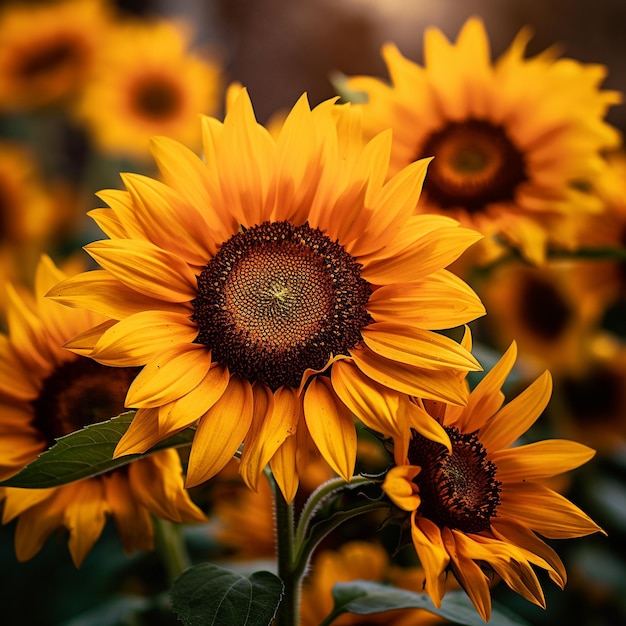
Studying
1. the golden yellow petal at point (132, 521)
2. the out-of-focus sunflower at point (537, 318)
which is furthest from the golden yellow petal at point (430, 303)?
the out-of-focus sunflower at point (537, 318)

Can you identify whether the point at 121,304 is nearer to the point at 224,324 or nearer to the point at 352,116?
the point at 224,324

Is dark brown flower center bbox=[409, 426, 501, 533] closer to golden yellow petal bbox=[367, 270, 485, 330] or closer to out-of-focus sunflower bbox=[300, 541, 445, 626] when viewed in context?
golden yellow petal bbox=[367, 270, 485, 330]

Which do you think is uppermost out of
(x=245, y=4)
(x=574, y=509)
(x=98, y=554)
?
(x=245, y=4)

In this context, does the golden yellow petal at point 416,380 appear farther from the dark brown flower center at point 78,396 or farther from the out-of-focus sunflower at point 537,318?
the out-of-focus sunflower at point 537,318

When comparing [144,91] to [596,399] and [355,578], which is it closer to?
[596,399]

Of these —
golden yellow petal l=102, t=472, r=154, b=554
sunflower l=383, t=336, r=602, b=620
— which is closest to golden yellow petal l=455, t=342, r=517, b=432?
sunflower l=383, t=336, r=602, b=620

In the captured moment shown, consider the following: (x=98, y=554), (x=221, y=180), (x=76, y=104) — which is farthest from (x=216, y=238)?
(x=76, y=104)

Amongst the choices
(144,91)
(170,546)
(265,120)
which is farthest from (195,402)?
(265,120)
